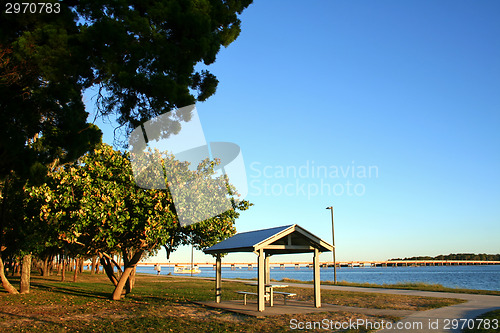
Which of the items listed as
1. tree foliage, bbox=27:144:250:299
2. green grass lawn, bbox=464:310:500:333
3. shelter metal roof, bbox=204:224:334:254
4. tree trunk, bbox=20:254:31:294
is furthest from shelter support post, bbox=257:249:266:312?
tree trunk, bbox=20:254:31:294

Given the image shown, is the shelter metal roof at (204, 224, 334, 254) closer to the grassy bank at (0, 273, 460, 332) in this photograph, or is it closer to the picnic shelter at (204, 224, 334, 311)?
the picnic shelter at (204, 224, 334, 311)

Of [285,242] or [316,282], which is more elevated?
[285,242]

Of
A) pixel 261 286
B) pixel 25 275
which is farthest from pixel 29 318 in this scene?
pixel 25 275

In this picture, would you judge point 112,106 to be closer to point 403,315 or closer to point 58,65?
point 58,65

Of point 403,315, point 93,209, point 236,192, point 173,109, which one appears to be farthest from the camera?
point 236,192

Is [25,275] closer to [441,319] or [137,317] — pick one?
[137,317]

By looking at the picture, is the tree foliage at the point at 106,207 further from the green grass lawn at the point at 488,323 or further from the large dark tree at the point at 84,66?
the green grass lawn at the point at 488,323

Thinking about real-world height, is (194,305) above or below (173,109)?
below

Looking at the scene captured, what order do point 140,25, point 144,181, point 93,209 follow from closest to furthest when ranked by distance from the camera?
point 140,25, point 93,209, point 144,181

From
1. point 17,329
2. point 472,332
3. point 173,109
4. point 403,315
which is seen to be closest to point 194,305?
point 17,329

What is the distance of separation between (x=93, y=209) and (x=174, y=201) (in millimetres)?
3355

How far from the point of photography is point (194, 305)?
1738 cm

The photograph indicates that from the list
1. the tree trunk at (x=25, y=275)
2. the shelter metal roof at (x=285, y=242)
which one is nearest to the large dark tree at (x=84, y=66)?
the shelter metal roof at (x=285, y=242)

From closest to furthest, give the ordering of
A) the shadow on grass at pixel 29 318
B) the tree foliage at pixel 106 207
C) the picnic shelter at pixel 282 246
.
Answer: the shadow on grass at pixel 29 318 → the picnic shelter at pixel 282 246 → the tree foliage at pixel 106 207
